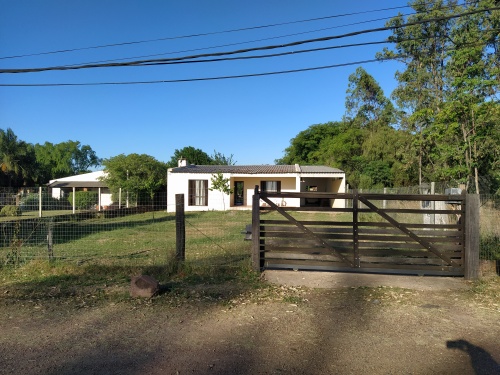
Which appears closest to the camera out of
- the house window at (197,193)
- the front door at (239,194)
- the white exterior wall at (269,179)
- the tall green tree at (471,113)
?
the tall green tree at (471,113)

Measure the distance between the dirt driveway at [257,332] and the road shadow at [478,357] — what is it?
0.06 ft

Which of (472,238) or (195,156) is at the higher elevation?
(195,156)

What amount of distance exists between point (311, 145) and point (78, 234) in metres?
44.2

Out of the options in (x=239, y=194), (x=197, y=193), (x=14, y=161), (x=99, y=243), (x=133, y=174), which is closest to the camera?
(x=99, y=243)

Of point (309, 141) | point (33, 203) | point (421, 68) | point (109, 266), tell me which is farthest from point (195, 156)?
point (109, 266)

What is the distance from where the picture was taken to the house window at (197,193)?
92.4 ft

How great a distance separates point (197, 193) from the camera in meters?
28.3

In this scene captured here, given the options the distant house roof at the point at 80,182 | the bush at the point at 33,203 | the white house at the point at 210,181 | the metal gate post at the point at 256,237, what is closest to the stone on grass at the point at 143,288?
the metal gate post at the point at 256,237

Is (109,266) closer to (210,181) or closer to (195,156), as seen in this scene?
(210,181)

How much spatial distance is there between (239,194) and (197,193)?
4.13 m

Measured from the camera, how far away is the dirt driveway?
3.53 meters

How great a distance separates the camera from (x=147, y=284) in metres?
5.55

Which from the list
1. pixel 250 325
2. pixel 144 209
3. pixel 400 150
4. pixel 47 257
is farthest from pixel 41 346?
pixel 400 150

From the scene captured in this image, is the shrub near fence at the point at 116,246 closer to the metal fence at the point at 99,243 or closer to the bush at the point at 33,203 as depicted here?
the metal fence at the point at 99,243
